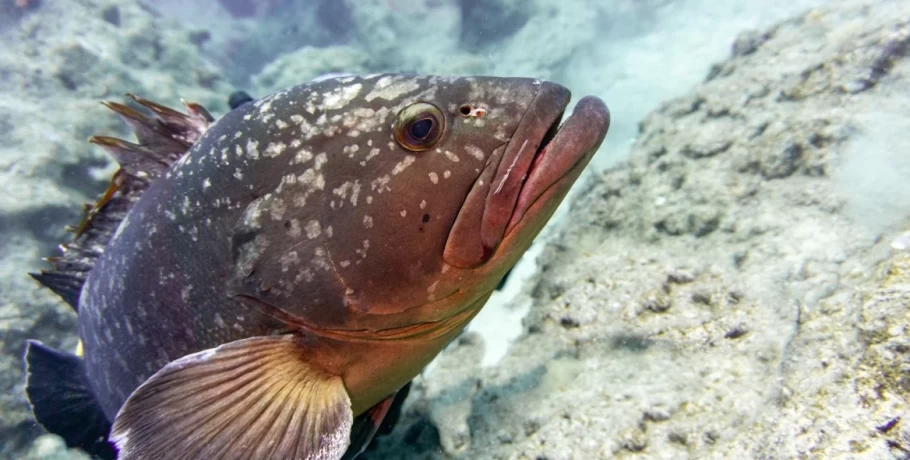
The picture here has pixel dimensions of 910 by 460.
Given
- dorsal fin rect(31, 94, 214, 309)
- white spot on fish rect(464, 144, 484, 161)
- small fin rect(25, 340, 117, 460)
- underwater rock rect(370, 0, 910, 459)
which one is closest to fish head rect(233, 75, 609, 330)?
white spot on fish rect(464, 144, 484, 161)

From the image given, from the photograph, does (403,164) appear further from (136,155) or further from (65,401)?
(65,401)

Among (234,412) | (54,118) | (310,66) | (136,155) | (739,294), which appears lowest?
(739,294)

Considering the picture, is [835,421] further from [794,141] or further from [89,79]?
[89,79]

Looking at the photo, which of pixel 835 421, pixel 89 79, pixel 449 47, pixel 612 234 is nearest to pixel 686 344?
pixel 835 421

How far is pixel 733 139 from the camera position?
418 centimetres

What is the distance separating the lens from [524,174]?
166 cm

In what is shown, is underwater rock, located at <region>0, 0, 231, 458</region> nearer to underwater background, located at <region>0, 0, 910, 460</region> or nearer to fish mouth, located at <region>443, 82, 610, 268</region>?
underwater background, located at <region>0, 0, 910, 460</region>

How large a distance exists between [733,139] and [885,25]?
1.52 m

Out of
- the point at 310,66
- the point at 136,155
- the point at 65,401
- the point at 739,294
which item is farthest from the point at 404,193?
the point at 310,66

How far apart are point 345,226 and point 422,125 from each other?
514mm

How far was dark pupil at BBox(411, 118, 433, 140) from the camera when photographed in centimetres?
175

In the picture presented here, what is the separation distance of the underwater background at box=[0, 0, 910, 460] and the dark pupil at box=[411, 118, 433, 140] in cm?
188

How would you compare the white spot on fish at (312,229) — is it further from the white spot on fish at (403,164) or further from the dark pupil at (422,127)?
the dark pupil at (422,127)

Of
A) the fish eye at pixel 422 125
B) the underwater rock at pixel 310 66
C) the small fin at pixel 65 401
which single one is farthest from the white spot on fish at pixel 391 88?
the underwater rock at pixel 310 66
